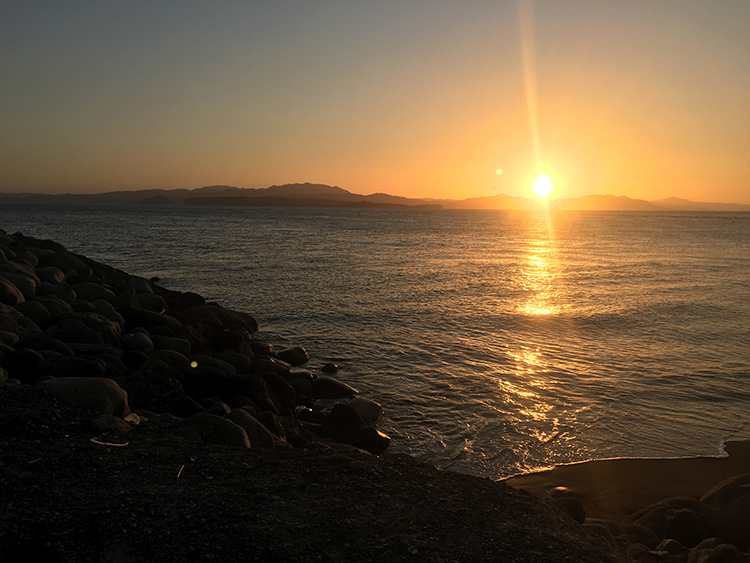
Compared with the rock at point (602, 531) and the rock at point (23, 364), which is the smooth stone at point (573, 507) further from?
the rock at point (23, 364)

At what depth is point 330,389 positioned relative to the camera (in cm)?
1218

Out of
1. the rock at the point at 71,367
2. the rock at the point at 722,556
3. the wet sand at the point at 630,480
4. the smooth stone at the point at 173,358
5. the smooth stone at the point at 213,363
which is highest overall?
the rock at the point at 71,367

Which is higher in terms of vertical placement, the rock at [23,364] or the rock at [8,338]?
the rock at [8,338]

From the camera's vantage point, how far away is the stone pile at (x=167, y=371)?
7.42 metres

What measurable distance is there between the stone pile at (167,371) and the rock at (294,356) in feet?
0.10

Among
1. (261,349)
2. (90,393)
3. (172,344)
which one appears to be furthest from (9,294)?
(90,393)

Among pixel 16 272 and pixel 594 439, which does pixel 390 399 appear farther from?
pixel 16 272

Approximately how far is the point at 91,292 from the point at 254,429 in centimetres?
1075

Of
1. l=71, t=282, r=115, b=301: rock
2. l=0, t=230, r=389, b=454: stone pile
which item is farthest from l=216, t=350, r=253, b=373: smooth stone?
l=71, t=282, r=115, b=301: rock

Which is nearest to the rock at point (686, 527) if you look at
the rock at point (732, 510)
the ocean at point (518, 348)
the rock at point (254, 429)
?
the rock at point (732, 510)

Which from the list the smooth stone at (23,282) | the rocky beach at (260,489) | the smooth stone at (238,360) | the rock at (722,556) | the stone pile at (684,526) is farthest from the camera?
the smooth stone at (23,282)

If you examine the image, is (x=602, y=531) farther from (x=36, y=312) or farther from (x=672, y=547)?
(x=36, y=312)

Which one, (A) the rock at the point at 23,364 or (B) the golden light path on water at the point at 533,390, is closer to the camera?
(A) the rock at the point at 23,364

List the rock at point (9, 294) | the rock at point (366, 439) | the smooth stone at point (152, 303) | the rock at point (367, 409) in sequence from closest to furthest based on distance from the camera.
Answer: the rock at point (366, 439)
the rock at point (367, 409)
the rock at point (9, 294)
the smooth stone at point (152, 303)
